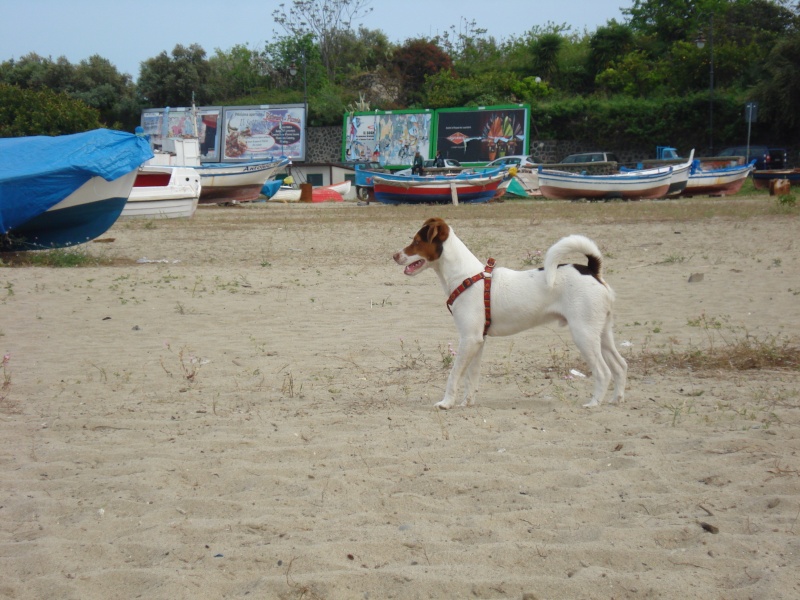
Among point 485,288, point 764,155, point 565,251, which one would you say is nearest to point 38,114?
point 764,155

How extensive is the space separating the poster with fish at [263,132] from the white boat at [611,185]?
2516 cm

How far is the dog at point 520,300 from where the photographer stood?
538 centimetres

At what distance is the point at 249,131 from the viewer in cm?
5312

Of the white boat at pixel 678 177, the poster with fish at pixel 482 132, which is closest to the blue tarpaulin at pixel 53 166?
the white boat at pixel 678 177

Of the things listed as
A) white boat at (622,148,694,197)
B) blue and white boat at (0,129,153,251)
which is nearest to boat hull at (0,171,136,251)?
blue and white boat at (0,129,153,251)

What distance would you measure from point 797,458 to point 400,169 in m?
43.8

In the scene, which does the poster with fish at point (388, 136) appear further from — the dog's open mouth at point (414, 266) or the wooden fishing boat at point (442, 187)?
the dog's open mouth at point (414, 266)

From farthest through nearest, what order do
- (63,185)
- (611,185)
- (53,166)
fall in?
(611,185) → (63,185) → (53,166)

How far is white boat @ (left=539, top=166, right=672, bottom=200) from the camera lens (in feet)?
97.0

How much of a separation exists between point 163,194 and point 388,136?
2847cm

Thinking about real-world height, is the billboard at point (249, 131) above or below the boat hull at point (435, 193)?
above

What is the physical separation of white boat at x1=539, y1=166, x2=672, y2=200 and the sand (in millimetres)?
20461

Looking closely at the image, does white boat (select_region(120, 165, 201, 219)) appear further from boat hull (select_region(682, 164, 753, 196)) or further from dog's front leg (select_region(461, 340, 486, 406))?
boat hull (select_region(682, 164, 753, 196))

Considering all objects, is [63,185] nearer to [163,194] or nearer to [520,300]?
[163,194]
